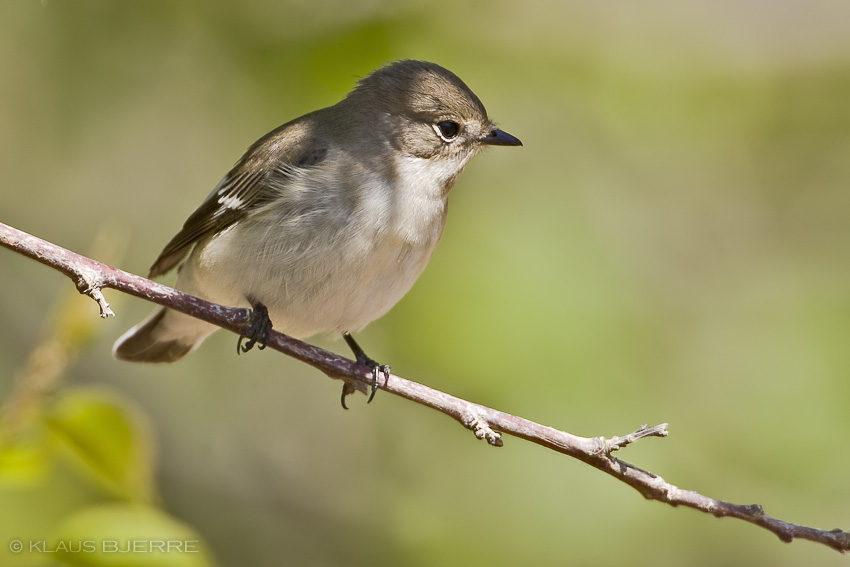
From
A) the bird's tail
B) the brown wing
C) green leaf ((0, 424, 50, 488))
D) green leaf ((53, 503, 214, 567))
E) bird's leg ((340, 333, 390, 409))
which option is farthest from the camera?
the bird's tail

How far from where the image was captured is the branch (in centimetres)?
248

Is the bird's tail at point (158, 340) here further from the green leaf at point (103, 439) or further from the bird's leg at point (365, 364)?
the green leaf at point (103, 439)

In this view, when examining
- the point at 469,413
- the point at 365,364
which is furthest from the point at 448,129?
the point at 469,413

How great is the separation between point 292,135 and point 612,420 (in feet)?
6.33

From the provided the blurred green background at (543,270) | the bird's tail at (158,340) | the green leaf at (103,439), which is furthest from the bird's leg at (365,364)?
the green leaf at (103,439)

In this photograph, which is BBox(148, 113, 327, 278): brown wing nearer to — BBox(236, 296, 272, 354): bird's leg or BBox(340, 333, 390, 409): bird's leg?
BBox(236, 296, 272, 354): bird's leg

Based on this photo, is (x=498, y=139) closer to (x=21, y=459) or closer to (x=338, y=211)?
(x=338, y=211)

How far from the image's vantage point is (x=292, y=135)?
4.01 m

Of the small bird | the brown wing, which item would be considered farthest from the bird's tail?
the brown wing

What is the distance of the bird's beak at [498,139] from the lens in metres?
3.99

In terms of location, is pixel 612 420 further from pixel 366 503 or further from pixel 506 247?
pixel 366 503

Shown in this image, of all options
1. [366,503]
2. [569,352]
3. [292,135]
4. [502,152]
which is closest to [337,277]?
[292,135]

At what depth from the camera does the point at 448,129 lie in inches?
157

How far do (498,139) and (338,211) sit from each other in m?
0.93
